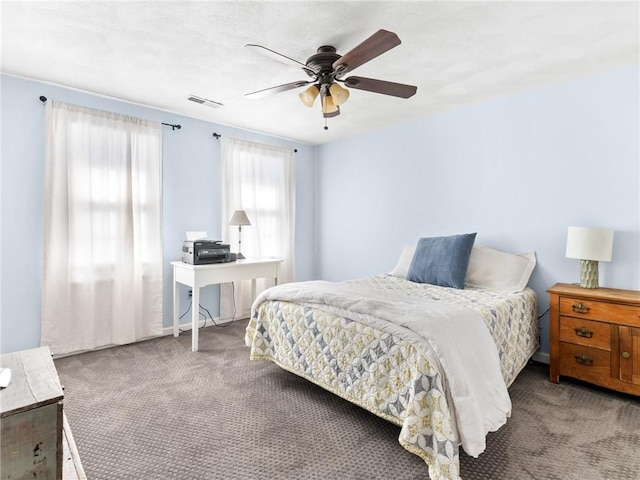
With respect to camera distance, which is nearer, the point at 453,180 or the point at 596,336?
the point at 596,336

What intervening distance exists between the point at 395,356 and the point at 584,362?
1.63 meters

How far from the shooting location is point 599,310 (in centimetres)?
236

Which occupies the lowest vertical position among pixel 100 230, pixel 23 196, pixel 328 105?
pixel 100 230

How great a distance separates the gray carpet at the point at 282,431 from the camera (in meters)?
1.64

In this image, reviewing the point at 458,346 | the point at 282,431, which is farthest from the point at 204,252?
the point at 458,346

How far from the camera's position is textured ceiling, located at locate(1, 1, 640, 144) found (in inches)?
74.5

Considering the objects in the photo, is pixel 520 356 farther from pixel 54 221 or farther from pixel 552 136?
pixel 54 221

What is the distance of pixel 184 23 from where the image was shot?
2016 millimetres

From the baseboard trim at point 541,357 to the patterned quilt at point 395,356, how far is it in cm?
12

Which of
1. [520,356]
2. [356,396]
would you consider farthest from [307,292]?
[520,356]

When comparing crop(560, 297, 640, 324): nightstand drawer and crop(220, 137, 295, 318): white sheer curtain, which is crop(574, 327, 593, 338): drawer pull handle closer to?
crop(560, 297, 640, 324): nightstand drawer

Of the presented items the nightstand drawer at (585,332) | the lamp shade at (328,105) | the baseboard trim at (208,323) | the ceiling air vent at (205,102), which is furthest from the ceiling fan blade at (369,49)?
the baseboard trim at (208,323)

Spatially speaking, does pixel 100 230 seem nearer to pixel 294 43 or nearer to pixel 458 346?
pixel 294 43

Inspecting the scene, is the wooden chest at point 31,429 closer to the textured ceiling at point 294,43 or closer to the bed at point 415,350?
the bed at point 415,350
